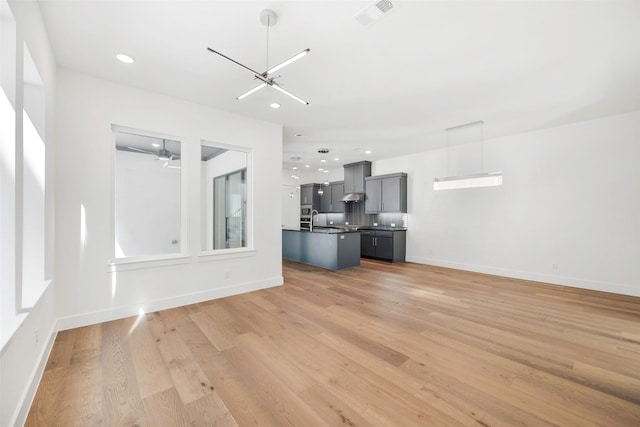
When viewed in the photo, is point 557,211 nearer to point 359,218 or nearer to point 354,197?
point 354,197

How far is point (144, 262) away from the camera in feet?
11.1

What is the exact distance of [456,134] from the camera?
5383 millimetres

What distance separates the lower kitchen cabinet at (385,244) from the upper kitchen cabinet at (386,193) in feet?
2.25

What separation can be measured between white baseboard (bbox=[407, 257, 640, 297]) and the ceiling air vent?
565 centimetres

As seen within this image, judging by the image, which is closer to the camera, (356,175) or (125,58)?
(125,58)

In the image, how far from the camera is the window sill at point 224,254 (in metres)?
3.90

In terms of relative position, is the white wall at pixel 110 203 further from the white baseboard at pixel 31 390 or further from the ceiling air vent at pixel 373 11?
the ceiling air vent at pixel 373 11

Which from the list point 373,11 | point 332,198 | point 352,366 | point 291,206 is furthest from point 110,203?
point 291,206

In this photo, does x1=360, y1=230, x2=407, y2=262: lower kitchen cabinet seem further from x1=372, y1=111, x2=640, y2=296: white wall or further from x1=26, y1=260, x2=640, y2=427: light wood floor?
x1=26, y1=260, x2=640, y2=427: light wood floor

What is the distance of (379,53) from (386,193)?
16.9 ft

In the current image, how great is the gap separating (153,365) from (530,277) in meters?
6.44

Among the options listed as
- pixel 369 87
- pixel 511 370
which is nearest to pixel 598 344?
pixel 511 370

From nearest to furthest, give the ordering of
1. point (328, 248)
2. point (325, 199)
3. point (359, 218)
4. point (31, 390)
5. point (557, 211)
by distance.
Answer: point (31, 390) < point (557, 211) < point (328, 248) < point (359, 218) < point (325, 199)

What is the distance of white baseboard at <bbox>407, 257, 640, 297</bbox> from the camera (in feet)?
14.0
